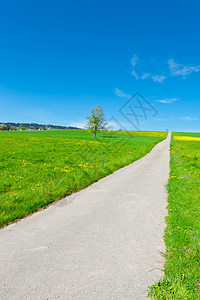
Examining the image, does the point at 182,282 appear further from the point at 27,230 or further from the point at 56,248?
the point at 27,230

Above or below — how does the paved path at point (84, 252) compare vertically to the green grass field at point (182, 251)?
below

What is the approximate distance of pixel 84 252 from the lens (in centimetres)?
408

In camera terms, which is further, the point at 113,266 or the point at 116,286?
the point at 113,266

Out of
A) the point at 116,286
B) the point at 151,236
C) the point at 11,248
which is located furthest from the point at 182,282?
the point at 11,248

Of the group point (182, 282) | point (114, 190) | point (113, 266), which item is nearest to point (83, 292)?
point (113, 266)

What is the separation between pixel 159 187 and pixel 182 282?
6.58 metres

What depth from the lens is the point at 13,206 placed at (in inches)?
244

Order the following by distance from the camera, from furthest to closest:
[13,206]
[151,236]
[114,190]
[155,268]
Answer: [114,190], [13,206], [151,236], [155,268]

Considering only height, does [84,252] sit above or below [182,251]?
below

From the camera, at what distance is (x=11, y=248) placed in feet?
13.8

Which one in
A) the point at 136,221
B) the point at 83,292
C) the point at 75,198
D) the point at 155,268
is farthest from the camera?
the point at 75,198

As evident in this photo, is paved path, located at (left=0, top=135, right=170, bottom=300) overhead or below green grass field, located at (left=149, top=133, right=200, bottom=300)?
below

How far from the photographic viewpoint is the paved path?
10.1 ft

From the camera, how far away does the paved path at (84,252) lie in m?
3.09
